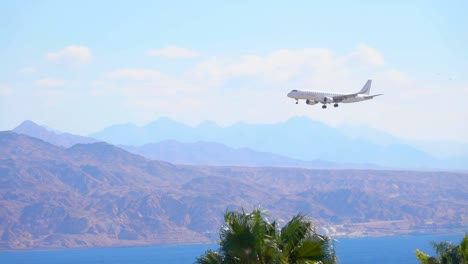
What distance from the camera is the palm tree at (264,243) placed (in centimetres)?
3166

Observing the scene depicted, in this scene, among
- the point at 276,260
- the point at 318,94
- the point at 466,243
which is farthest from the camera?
the point at 318,94

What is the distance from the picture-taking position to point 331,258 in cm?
3209

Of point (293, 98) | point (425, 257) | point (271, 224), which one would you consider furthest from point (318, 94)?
point (271, 224)

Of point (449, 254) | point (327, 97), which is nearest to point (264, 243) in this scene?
point (449, 254)

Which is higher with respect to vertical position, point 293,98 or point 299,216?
point 293,98

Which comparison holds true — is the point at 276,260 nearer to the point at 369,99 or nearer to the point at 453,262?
the point at 453,262

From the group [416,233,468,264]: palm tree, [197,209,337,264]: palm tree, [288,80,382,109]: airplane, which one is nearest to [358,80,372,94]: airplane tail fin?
[288,80,382,109]: airplane

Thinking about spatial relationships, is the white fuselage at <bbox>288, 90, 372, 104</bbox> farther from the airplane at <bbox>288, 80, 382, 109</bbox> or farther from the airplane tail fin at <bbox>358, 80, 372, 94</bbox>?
the airplane tail fin at <bbox>358, 80, 372, 94</bbox>

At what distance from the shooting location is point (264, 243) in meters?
31.8

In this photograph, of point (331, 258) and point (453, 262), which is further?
point (453, 262)

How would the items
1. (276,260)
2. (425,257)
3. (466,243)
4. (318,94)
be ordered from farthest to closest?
(318,94) → (425,257) → (466,243) → (276,260)

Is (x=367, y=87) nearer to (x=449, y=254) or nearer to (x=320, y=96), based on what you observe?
(x=320, y=96)

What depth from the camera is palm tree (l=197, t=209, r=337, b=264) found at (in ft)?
104

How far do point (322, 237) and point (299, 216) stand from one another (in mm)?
1093
